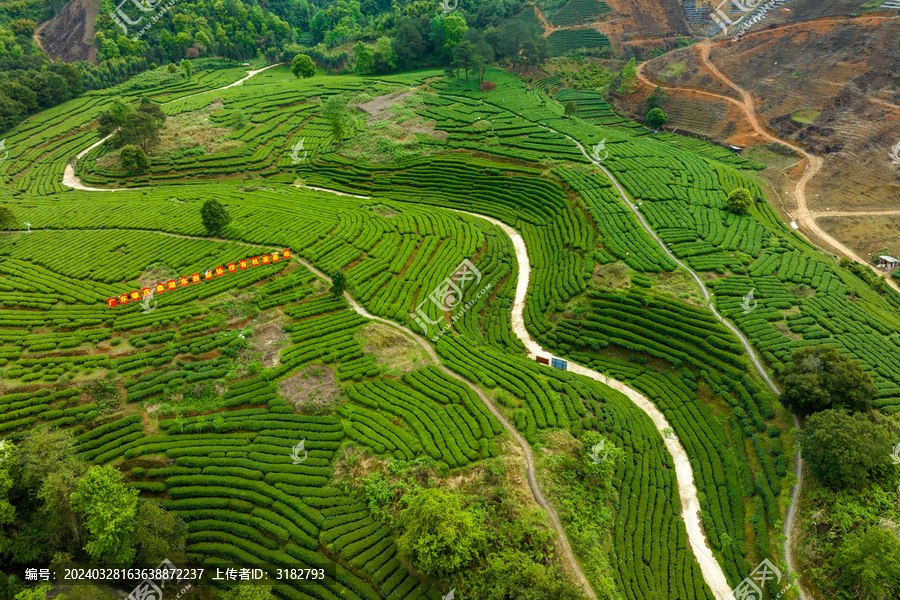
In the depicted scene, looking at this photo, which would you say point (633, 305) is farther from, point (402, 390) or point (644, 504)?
point (402, 390)

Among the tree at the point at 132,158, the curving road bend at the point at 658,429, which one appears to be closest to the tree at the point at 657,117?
the curving road bend at the point at 658,429

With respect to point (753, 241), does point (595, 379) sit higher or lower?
lower

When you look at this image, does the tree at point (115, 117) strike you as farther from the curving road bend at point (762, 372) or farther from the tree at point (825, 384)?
the tree at point (825, 384)

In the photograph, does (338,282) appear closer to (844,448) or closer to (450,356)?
(450,356)

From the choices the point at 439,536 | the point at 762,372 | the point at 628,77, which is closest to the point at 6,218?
the point at 439,536

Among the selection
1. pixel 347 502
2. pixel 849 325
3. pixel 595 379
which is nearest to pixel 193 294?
pixel 347 502
